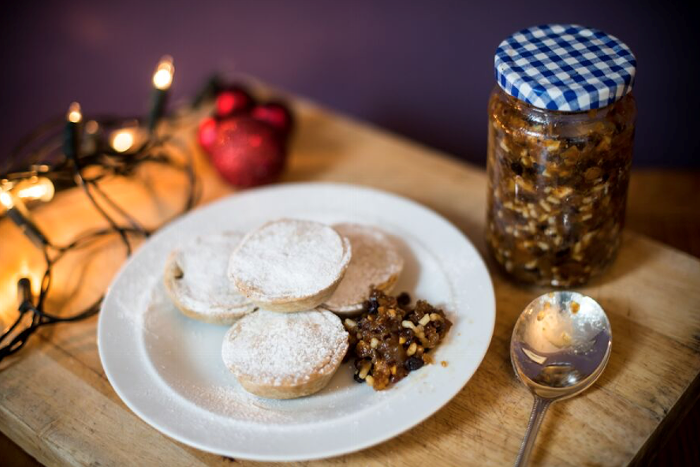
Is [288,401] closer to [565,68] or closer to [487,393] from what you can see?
[487,393]

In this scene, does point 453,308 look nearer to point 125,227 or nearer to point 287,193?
point 287,193

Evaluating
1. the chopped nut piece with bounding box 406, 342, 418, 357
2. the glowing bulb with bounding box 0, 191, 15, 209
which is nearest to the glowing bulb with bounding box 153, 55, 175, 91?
the glowing bulb with bounding box 0, 191, 15, 209

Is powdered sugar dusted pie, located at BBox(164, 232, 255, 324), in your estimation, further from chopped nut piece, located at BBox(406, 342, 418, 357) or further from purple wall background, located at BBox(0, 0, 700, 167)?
purple wall background, located at BBox(0, 0, 700, 167)

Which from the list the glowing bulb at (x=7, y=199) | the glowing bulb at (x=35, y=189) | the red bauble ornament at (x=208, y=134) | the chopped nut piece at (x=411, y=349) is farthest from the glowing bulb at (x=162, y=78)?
the chopped nut piece at (x=411, y=349)

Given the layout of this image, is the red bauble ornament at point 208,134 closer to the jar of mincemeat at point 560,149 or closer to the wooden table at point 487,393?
the wooden table at point 487,393

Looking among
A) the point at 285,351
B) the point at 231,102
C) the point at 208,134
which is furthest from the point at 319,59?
the point at 285,351

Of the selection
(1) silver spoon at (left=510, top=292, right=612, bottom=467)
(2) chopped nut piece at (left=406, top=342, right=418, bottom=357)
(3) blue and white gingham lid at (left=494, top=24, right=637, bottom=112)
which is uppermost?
(3) blue and white gingham lid at (left=494, top=24, right=637, bottom=112)
